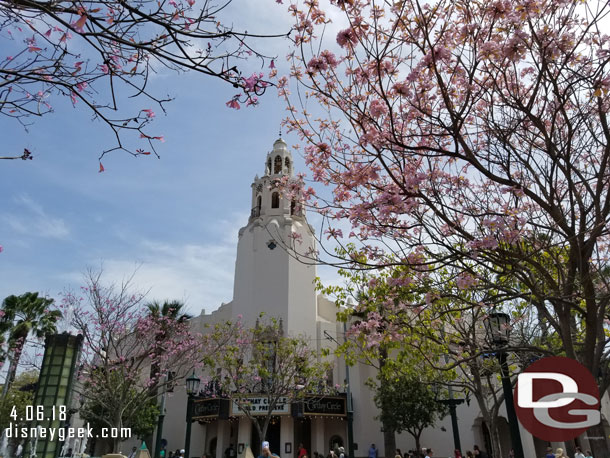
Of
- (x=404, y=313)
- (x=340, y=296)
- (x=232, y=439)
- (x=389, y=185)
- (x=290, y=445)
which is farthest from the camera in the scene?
(x=232, y=439)

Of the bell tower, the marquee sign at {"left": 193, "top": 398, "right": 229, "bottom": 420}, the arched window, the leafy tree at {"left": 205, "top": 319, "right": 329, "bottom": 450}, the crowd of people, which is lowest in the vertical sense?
the crowd of people

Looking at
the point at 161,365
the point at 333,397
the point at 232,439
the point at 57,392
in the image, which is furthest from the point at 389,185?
the point at 232,439

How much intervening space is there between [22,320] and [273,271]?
1632 cm

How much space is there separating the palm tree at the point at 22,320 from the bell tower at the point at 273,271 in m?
12.1

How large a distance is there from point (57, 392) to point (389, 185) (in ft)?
40.2

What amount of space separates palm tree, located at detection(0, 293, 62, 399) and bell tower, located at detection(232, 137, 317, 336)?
12.1 m

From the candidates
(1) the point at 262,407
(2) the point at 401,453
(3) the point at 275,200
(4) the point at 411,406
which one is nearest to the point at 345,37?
(4) the point at 411,406

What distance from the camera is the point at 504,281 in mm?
7887

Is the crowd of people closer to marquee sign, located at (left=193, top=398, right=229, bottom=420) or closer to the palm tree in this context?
marquee sign, located at (left=193, top=398, right=229, bottom=420)

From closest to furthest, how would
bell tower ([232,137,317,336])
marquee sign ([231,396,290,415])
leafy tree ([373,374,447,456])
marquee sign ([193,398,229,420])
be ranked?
leafy tree ([373,374,447,456]) < marquee sign ([231,396,290,415]) < marquee sign ([193,398,229,420]) < bell tower ([232,137,317,336])

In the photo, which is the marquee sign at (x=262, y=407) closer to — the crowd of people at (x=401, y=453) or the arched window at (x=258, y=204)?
the crowd of people at (x=401, y=453)

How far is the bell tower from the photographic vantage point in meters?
30.0

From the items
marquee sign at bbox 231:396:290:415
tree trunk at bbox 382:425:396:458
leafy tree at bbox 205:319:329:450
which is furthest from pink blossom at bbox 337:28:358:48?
tree trunk at bbox 382:425:396:458

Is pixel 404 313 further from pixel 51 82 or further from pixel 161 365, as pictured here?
pixel 161 365
